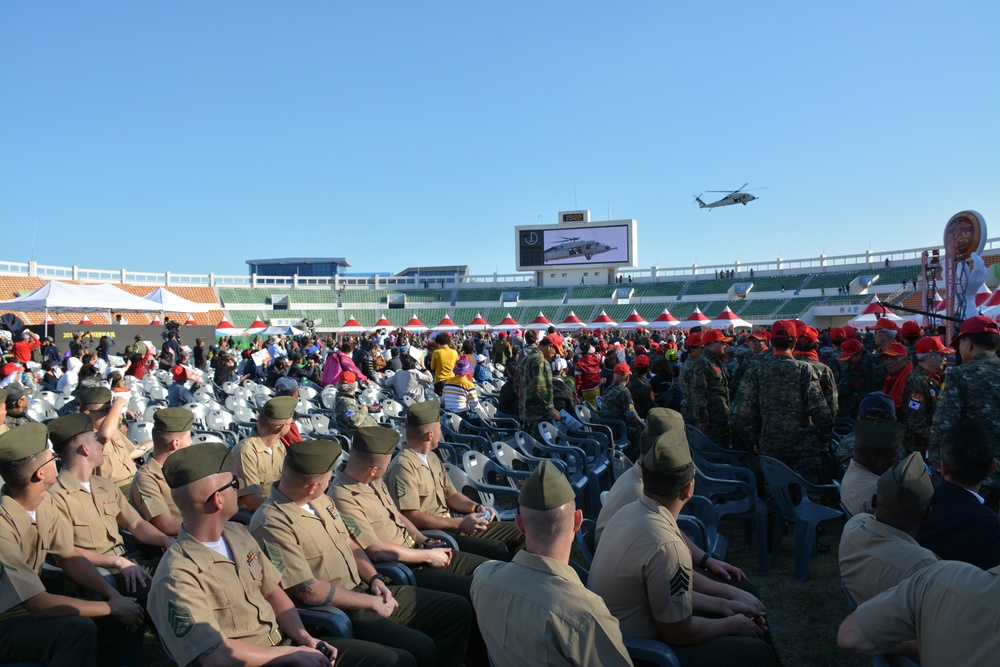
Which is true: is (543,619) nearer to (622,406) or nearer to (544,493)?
(544,493)

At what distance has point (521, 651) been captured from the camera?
6.37 ft

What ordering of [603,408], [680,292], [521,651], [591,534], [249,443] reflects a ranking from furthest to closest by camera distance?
[680,292], [603,408], [249,443], [591,534], [521,651]

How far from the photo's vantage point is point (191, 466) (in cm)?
241

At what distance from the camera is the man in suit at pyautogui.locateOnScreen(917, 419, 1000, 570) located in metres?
2.53

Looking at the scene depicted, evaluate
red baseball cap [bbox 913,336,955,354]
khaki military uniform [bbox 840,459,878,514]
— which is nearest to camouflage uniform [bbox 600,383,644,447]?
red baseball cap [bbox 913,336,955,354]

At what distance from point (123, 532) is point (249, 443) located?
91cm

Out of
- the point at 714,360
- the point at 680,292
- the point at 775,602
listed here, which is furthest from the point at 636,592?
the point at 680,292

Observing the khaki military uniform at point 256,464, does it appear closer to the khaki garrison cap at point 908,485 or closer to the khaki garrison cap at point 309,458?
the khaki garrison cap at point 309,458

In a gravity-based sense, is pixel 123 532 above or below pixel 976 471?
below

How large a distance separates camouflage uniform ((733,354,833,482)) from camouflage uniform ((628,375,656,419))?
245 centimetres

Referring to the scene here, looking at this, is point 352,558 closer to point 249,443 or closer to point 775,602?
point 249,443

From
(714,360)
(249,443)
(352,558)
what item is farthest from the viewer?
(714,360)

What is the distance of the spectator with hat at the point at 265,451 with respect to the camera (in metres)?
4.34

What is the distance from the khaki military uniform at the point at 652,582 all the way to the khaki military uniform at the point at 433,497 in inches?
64.7
